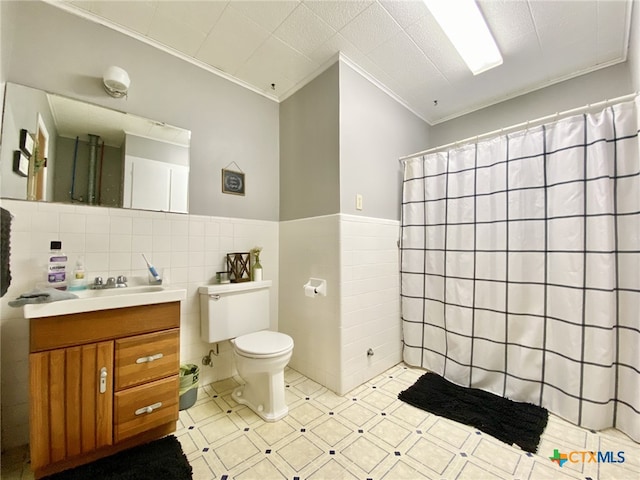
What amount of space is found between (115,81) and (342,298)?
1.92 m

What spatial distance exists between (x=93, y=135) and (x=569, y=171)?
2.88m

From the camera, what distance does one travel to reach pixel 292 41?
1.76 meters

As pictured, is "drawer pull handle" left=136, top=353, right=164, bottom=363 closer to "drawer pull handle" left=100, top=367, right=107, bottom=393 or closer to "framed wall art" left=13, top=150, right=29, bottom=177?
"drawer pull handle" left=100, top=367, right=107, bottom=393

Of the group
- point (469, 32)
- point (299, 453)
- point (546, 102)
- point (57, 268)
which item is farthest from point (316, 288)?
point (546, 102)

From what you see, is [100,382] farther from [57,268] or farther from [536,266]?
[536,266]

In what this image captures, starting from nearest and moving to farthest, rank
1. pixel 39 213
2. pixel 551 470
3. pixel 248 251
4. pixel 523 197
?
pixel 551 470
pixel 39 213
pixel 523 197
pixel 248 251

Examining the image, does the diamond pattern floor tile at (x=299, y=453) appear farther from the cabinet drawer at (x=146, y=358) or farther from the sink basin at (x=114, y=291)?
the sink basin at (x=114, y=291)

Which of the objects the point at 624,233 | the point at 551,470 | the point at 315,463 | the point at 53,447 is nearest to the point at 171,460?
the point at 53,447

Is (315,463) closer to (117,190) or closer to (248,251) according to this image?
(248,251)

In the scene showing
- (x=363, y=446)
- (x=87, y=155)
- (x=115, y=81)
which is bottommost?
(x=363, y=446)

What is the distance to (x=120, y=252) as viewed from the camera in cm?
161

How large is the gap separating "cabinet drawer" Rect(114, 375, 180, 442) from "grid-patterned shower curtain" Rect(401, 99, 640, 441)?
70.7 inches

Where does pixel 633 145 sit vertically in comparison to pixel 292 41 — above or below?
below

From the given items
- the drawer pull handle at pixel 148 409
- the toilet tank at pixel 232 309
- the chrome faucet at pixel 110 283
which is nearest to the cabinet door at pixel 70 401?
the drawer pull handle at pixel 148 409
